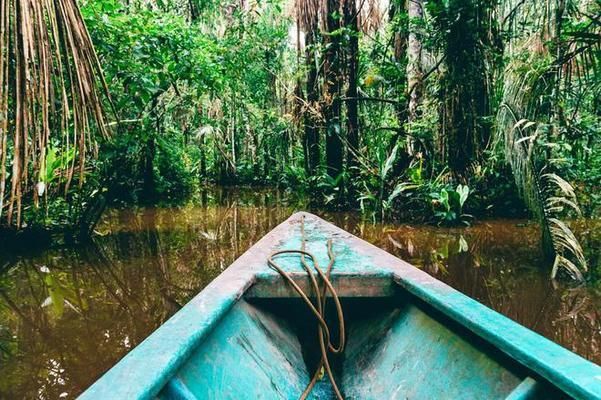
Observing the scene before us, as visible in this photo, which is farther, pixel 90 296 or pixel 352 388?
pixel 90 296

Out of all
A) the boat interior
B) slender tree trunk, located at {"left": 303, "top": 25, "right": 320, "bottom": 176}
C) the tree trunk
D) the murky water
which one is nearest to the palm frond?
the murky water

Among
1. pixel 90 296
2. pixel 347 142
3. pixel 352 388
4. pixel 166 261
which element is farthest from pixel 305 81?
pixel 352 388

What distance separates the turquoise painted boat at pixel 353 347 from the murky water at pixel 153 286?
1106mm

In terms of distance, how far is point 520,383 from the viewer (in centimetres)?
140

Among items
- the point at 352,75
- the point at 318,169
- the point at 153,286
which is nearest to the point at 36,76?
the point at 153,286

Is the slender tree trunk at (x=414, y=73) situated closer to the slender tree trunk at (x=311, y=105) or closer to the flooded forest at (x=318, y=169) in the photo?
the flooded forest at (x=318, y=169)

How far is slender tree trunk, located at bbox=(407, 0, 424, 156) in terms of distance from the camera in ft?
25.0

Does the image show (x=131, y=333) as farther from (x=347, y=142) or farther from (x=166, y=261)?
(x=347, y=142)

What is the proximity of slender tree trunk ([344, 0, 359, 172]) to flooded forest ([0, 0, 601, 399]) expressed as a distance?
0.04 metres

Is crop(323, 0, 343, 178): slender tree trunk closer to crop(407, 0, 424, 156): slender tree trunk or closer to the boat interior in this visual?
crop(407, 0, 424, 156): slender tree trunk

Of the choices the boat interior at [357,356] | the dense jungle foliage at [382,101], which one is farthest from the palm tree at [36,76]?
the boat interior at [357,356]

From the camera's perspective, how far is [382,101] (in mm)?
8172

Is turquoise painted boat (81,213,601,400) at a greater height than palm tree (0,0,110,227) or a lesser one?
lesser

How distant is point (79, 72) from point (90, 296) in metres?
3.10
